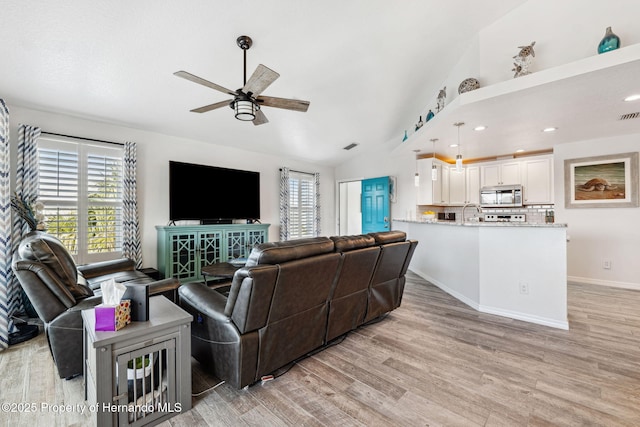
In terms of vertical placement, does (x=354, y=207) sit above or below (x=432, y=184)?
below

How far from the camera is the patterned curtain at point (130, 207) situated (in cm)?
383

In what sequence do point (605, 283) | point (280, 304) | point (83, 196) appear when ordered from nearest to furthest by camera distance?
point (280, 304), point (83, 196), point (605, 283)

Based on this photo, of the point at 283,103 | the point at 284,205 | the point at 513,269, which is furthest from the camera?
the point at 284,205

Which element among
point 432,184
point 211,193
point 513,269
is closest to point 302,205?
point 211,193

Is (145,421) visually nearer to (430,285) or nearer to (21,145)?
(21,145)

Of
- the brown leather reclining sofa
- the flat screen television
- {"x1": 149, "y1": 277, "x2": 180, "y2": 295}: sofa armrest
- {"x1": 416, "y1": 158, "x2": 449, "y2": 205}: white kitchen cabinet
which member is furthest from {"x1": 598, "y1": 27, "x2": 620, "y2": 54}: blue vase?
the flat screen television

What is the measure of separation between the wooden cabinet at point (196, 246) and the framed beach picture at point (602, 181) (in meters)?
5.84

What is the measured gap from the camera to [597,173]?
4.43 m

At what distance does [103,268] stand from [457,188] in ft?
20.7

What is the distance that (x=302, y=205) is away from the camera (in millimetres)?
6621

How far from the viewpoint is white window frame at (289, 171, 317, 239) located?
6.38 metres

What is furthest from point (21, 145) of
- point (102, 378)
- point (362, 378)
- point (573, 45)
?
point (573, 45)

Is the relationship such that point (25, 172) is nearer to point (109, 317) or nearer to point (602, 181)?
point (109, 317)

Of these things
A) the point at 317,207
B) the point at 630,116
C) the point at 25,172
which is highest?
the point at 630,116
